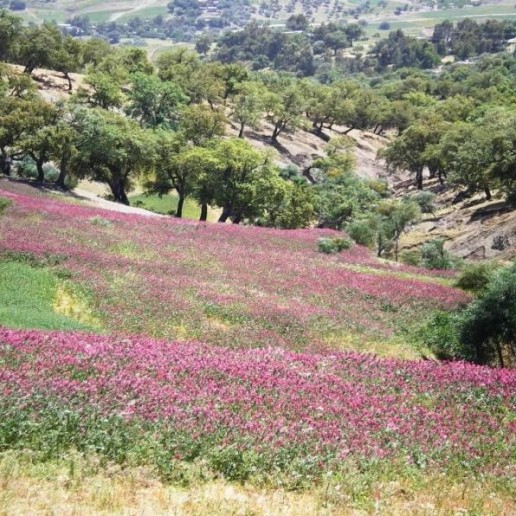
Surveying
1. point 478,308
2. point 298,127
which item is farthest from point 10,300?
point 298,127

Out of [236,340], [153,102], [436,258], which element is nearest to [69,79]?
[153,102]

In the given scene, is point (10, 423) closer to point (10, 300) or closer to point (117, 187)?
point (10, 300)

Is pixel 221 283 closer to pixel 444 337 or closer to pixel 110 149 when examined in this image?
pixel 444 337

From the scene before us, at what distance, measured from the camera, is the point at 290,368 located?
14484mm

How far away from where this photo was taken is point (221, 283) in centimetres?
2925

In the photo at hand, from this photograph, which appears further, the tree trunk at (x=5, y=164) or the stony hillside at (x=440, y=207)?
the tree trunk at (x=5, y=164)

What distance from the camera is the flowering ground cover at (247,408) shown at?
938cm

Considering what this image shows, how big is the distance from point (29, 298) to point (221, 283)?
Answer: 986cm

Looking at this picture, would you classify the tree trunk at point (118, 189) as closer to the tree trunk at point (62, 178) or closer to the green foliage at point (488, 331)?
the tree trunk at point (62, 178)

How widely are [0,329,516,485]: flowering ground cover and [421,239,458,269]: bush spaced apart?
34.0 m

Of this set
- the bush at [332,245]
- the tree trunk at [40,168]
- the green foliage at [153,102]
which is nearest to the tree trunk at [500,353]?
the bush at [332,245]

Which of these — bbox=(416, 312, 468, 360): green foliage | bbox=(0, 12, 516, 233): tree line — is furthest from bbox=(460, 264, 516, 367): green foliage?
bbox=(0, 12, 516, 233): tree line

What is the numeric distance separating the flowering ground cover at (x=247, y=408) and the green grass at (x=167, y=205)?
203 feet

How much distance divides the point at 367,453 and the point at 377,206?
6959cm
